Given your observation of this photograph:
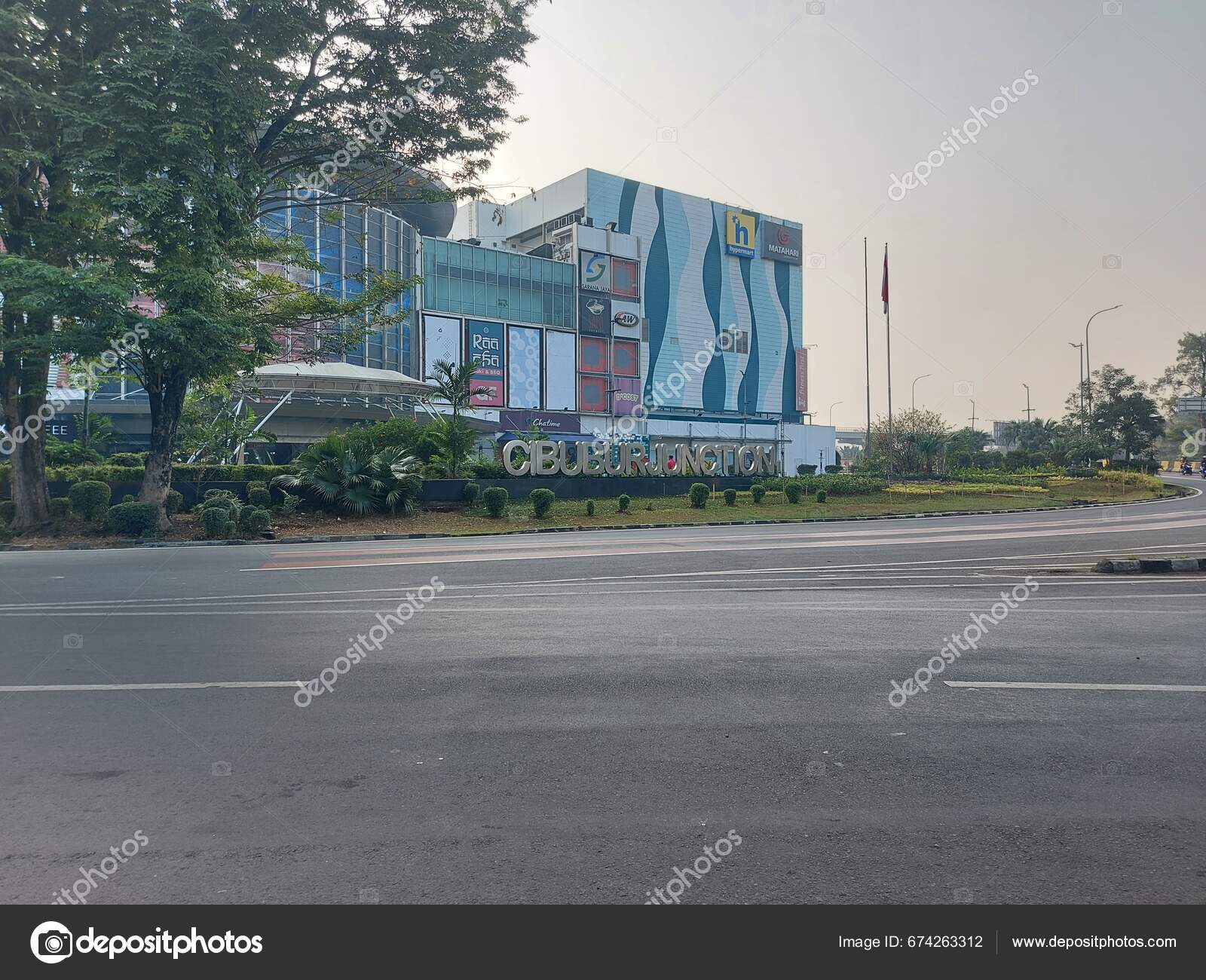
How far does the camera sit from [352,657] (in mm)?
7344

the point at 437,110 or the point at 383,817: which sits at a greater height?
the point at 437,110

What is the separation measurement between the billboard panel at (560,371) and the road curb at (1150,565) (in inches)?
2835

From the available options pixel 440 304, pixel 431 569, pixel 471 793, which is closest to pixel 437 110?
pixel 431 569

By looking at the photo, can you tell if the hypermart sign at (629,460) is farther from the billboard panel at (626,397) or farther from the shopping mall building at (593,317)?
the billboard panel at (626,397)

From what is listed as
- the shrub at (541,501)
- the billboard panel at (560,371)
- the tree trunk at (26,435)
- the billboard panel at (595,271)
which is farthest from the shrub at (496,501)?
the billboard panel at (595,271)

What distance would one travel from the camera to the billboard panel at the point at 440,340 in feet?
249

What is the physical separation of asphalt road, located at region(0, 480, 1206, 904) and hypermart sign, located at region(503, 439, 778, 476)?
21654 millimetres

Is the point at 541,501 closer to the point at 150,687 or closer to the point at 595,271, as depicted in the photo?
→ the point at 150,687

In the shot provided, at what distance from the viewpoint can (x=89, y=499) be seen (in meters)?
22.3

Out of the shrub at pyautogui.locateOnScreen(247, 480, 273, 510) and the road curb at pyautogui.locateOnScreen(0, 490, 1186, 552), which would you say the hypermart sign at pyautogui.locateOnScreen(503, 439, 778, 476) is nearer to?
the road curb at pyautogui.locateOnScreen(0, 490, 1186, 552)

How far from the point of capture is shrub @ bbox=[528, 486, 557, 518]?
89.2 ft

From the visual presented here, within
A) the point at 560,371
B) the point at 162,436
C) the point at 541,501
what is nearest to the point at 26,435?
the point at 162,436
